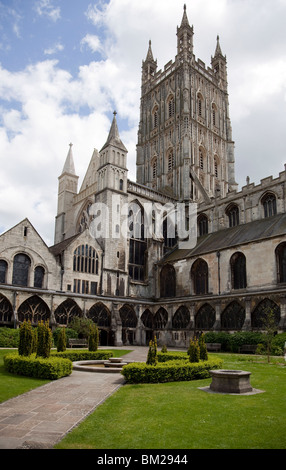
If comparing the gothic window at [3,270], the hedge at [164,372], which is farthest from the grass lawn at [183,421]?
the gothic window at [3,270]

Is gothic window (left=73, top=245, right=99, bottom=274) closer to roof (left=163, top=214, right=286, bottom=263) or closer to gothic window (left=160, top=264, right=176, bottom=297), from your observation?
gothic window (left=160, top=264, right=176, bottom=297)

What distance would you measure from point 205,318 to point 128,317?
8.94 metres

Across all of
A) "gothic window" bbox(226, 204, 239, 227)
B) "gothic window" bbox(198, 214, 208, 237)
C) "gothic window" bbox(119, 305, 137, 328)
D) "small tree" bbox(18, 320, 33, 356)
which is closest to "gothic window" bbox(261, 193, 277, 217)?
"gothic window" bbox(226, 204, 239, 227)

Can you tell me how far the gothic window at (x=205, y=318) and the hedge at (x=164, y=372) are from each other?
19.8m

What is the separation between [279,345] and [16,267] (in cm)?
2284

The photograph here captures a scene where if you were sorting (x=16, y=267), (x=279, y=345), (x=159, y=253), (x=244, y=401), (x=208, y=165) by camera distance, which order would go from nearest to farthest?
(x=244, y=401) < (x=279, y=345) < (x=16, y=267) < (x=159, y=253) < (x=208, y=165)

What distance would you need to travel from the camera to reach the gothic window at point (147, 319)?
136 ft

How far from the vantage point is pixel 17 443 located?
6.59m

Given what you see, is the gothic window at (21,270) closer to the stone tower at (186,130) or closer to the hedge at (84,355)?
the hedge at (84,355)

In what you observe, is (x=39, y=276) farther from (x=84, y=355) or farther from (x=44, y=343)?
(x=44, y=343)

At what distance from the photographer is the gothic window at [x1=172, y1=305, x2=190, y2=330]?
3759cm

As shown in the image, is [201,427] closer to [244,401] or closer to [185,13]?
[244,401]

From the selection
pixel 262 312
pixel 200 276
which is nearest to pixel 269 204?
pixel 200 276

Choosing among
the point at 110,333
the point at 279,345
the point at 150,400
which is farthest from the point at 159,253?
the point at 150,400
